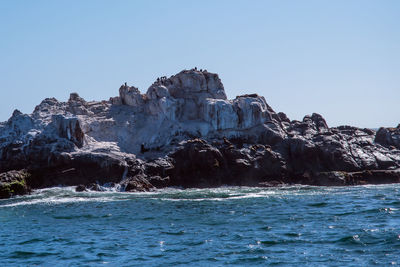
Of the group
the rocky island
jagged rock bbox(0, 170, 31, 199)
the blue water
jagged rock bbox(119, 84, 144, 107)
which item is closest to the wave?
the blue water

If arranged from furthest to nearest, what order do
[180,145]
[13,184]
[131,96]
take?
1. [131,96]
2. [180,145]
3. [13,184]

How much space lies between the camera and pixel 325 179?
2363 inches

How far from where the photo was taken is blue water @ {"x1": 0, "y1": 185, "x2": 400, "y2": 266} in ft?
88.2

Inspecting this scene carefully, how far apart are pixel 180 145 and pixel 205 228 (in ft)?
92.5

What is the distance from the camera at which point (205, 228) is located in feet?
115

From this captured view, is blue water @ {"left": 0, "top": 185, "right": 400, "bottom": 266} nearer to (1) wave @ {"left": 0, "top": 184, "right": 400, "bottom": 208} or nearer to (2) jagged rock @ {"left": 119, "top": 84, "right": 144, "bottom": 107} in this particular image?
(1) wave @ {"left": 0, "top": 184, "right": 400, "bottom": 208}

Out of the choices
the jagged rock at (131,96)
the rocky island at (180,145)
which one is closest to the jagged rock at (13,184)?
the rocky island at (180,145)

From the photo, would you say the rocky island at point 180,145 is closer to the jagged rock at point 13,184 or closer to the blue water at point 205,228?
the jagged rock at point 13,184

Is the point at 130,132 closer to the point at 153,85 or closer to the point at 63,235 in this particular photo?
the point at 153,85

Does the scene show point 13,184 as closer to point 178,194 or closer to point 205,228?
point 178,194

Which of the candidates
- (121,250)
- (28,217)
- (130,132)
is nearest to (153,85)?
(130,132)

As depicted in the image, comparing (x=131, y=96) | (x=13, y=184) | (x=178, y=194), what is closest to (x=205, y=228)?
(x=178, y=194)

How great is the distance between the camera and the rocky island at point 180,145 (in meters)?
59.8

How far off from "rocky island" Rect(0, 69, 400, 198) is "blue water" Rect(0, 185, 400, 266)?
5991mm
